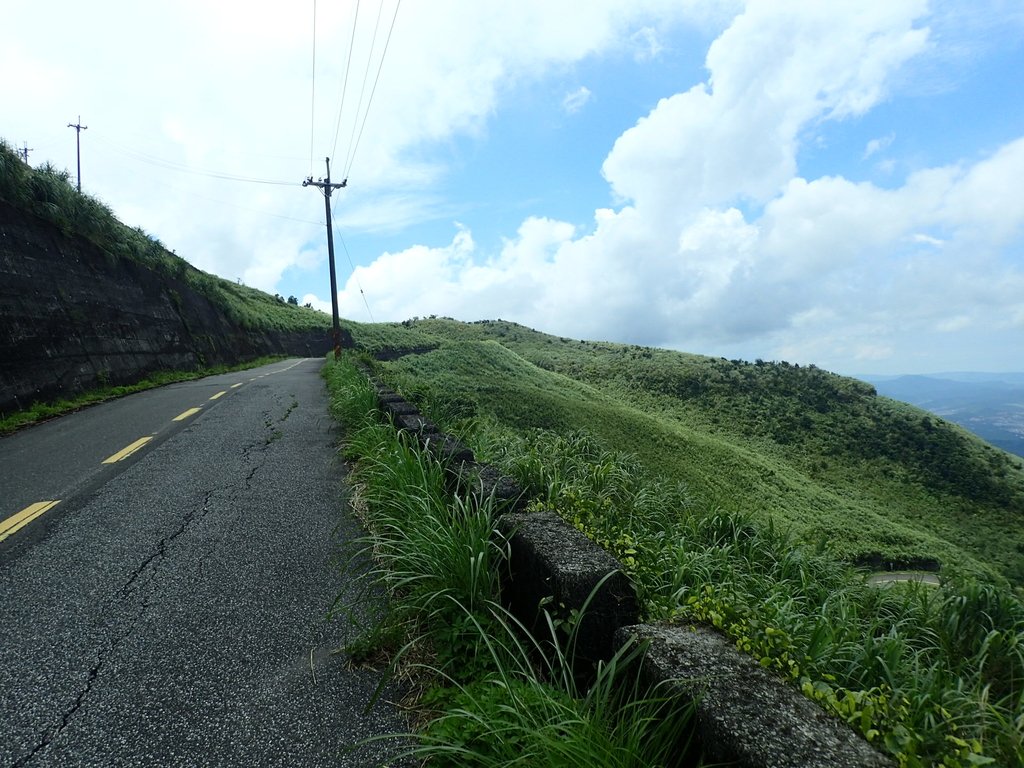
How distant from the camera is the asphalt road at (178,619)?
2.04 m

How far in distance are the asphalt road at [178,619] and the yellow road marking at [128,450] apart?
5.0 inches

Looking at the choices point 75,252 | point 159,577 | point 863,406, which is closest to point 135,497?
point 159,577

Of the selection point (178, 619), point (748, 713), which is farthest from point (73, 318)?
point (748, 713)

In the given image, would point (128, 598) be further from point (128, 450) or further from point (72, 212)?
point (72, 212)

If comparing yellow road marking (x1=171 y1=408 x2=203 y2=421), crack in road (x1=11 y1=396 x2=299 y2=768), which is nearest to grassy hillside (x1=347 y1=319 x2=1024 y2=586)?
yellow road marking (x1=171 y1=408 x2=203 y2=421)

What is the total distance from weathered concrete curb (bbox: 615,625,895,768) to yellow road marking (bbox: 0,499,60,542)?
4490 millimetres

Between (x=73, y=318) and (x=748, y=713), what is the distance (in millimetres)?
14058

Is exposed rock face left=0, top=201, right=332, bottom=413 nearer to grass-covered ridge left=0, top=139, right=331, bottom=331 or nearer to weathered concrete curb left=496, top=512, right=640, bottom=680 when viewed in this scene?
grass-covered ridge left=0, top=139, right=331, bottom=331

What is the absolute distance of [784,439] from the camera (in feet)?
173

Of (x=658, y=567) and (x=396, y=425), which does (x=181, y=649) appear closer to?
(x=658, y=567)

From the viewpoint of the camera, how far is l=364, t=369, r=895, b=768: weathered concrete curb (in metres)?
1.37

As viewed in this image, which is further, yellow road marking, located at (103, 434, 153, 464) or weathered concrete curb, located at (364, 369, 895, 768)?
yellow road marking, located at (103, 434, 153, 464)

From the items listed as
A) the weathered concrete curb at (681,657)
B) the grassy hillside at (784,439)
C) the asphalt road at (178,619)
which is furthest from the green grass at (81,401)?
the grassy hillside at (784,439)

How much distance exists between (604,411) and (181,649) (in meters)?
39.6
